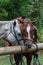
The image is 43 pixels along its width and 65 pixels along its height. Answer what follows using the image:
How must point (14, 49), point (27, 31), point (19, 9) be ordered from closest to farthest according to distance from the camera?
point (14, 49)
point (27, 31)
point (19, 9)

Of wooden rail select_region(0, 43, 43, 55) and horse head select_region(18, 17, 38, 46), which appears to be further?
horse head select_region(18, 17, 38, 46)

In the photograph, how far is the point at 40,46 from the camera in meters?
3.58

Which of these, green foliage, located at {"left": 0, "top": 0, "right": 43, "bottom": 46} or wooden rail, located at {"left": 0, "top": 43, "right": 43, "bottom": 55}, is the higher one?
green foliage, located at {"left": 0, "top": 0, "right": 43, "bottom": 46}

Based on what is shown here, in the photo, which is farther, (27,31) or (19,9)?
(19,9)

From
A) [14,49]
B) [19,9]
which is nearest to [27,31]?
[14,49]

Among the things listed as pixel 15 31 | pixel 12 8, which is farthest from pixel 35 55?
pixel 12 8

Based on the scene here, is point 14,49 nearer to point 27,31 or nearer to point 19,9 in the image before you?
point 27,31

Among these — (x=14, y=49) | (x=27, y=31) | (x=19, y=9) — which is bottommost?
(x=14, y=49)

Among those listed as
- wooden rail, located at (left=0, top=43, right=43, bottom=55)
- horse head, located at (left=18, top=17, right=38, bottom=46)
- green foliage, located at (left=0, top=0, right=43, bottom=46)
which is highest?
green foliage, located at (left=0, top=0, right=43, bottom=46)

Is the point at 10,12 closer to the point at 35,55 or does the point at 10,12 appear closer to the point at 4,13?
the point at 4,13

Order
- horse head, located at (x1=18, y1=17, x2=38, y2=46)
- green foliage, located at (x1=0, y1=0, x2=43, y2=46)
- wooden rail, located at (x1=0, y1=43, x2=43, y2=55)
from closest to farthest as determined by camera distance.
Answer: wooden rail, located at (x1=0, y1=43, x2=43, y2=55), horse head, located at (x1=18, y1=17, x2=38, y2=46), green foliage, located at (x1=0, y1=0, x2=43, y2=46)

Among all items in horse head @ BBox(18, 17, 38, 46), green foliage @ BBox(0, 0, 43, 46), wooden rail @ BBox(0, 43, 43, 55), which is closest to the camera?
wooden rail @ BBox(0, 43, 43, 55)

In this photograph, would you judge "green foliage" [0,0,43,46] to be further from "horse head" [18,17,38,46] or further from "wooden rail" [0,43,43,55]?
"wooden rail" [0,43,43,55]

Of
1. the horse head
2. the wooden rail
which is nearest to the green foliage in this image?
the horse head
